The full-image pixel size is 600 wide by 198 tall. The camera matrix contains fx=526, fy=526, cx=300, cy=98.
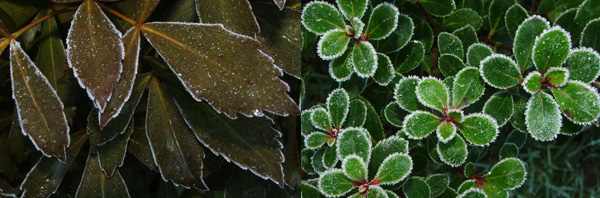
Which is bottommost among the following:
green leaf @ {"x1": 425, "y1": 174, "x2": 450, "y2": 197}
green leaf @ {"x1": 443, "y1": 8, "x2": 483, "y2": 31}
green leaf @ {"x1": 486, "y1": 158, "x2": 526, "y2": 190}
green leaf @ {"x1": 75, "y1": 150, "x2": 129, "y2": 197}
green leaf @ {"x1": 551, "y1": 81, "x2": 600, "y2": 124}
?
green leaf @ {"x1": 425, "y1": 174, "x2": 450, "y2": 197}

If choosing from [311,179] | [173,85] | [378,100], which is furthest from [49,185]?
[378,100]

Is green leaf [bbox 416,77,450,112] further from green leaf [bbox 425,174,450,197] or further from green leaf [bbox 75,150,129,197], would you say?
green leaf [bbox 75,150,129,197]

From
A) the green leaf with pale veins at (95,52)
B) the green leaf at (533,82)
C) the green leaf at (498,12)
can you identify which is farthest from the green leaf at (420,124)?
the green leaf with pale veins at (95,52)

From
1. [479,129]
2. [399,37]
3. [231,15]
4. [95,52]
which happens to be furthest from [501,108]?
[95,52]

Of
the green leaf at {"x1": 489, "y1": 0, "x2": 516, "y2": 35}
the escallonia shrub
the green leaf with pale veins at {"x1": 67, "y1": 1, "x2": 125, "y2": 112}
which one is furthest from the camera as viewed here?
the green leaf at {"x1": 489, "y1": 0, "x2": 516, "y2": 35}

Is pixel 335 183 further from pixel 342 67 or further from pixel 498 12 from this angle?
pixel 498 12

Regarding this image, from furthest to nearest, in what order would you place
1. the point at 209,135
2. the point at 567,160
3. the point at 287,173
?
the point at 567,160, the point at 287,173, the point at 209,135

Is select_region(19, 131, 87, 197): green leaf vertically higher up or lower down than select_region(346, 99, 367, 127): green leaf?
lower down

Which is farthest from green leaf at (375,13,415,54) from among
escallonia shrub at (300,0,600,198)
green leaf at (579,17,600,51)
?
green leaf at (579,17,600,51)

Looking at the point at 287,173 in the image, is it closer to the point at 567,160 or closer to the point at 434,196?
the point at 434,196
